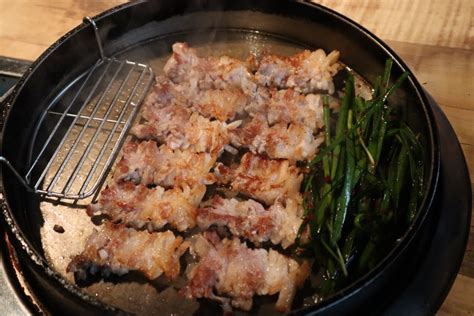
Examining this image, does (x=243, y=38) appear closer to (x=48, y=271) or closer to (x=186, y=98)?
(x=186, y=98)

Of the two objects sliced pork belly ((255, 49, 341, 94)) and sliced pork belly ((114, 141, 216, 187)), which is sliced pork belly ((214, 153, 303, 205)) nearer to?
sliced pork belly ((114, 141, 216, 187))

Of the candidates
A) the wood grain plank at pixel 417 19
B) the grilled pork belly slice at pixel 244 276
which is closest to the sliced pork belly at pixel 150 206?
the grilled pork belly slice at pixel 244 276

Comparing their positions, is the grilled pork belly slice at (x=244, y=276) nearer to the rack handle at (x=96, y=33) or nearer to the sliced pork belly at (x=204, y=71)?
the sliced pork belly at (x=204, y=71)

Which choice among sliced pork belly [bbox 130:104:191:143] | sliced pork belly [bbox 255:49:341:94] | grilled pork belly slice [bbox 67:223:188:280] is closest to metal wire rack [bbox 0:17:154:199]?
sliced pork belly [bbox 130:104:191:143]

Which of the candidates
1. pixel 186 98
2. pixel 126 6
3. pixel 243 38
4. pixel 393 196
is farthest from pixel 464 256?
pixel 126 6

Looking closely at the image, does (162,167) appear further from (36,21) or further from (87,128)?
(36,21)

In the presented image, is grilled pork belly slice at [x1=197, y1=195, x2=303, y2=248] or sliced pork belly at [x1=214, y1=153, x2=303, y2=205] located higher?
sliced pork belly at [x1=214, y1=153, x2=303, y2=205]
